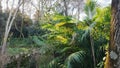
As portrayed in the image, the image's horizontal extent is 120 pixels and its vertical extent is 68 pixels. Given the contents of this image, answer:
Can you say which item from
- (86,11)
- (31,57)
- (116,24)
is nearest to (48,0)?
(31,57)

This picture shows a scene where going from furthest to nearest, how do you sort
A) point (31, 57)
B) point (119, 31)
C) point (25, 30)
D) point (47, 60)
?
point (25, 30) → point (31, 57) → point (47, 60) → point (119, 31)

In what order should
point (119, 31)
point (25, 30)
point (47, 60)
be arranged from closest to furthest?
1. point (119, 31)
2. point (47, 60)
3. point (25, 30)

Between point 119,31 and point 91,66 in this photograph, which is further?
point 91,66

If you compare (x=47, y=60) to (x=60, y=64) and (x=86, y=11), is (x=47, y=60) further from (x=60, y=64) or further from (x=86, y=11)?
(x=86, y=11)

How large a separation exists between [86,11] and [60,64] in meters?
2.02

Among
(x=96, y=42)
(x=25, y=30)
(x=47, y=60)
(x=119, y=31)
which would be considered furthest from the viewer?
(x=25, y=30)

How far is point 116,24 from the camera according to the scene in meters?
6.22

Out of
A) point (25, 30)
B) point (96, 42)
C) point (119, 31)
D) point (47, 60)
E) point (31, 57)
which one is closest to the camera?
point (119, 31)

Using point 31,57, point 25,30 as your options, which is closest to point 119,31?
point 31,57

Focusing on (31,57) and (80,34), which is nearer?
(80,34)

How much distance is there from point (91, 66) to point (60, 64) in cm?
107

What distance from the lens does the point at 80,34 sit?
394 inches

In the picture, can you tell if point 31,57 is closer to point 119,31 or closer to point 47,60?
point 47,60

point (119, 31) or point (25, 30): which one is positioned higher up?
point (119, 31)
